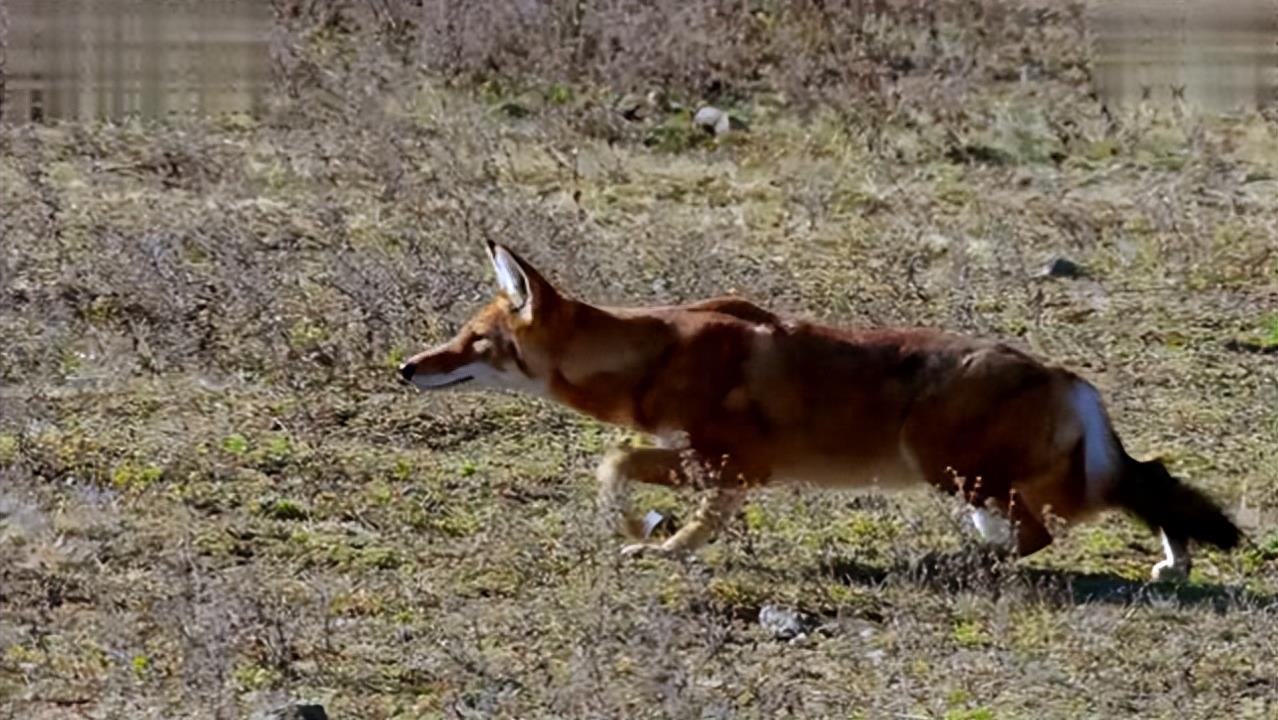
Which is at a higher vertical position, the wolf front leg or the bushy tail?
the bushy tail

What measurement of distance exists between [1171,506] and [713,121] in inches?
280

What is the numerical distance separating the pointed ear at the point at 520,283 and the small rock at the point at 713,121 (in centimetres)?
620

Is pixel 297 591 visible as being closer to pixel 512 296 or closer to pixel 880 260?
pixel 512 296

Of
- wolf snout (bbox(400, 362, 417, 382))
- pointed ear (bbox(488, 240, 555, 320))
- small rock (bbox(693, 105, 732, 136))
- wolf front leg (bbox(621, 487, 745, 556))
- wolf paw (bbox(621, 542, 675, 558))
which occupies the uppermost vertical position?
pointed ear (bbox(488, 240, 555, 320))

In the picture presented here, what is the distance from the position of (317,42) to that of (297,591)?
27.9 ft

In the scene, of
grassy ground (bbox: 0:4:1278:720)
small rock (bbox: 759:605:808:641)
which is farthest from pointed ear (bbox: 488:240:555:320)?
small rock (bbox: 759:605:808:641)

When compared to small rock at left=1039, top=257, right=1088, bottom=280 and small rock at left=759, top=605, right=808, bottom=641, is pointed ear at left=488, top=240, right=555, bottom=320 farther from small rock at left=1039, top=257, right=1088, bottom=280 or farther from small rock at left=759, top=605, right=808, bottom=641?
small rock at left=1039, top=257, right=1088, bottom=280

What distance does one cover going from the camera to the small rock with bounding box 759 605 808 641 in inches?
270

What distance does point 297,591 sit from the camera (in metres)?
7.09

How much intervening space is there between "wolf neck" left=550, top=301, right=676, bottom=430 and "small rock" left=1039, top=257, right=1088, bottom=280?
13.0ft

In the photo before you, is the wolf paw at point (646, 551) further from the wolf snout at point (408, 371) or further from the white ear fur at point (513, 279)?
the wolf snout at point (408, 371)

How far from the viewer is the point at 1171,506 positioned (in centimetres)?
755

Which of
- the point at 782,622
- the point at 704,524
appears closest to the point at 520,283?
the point at 704,524

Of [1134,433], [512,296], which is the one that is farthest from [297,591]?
[1134,433]
